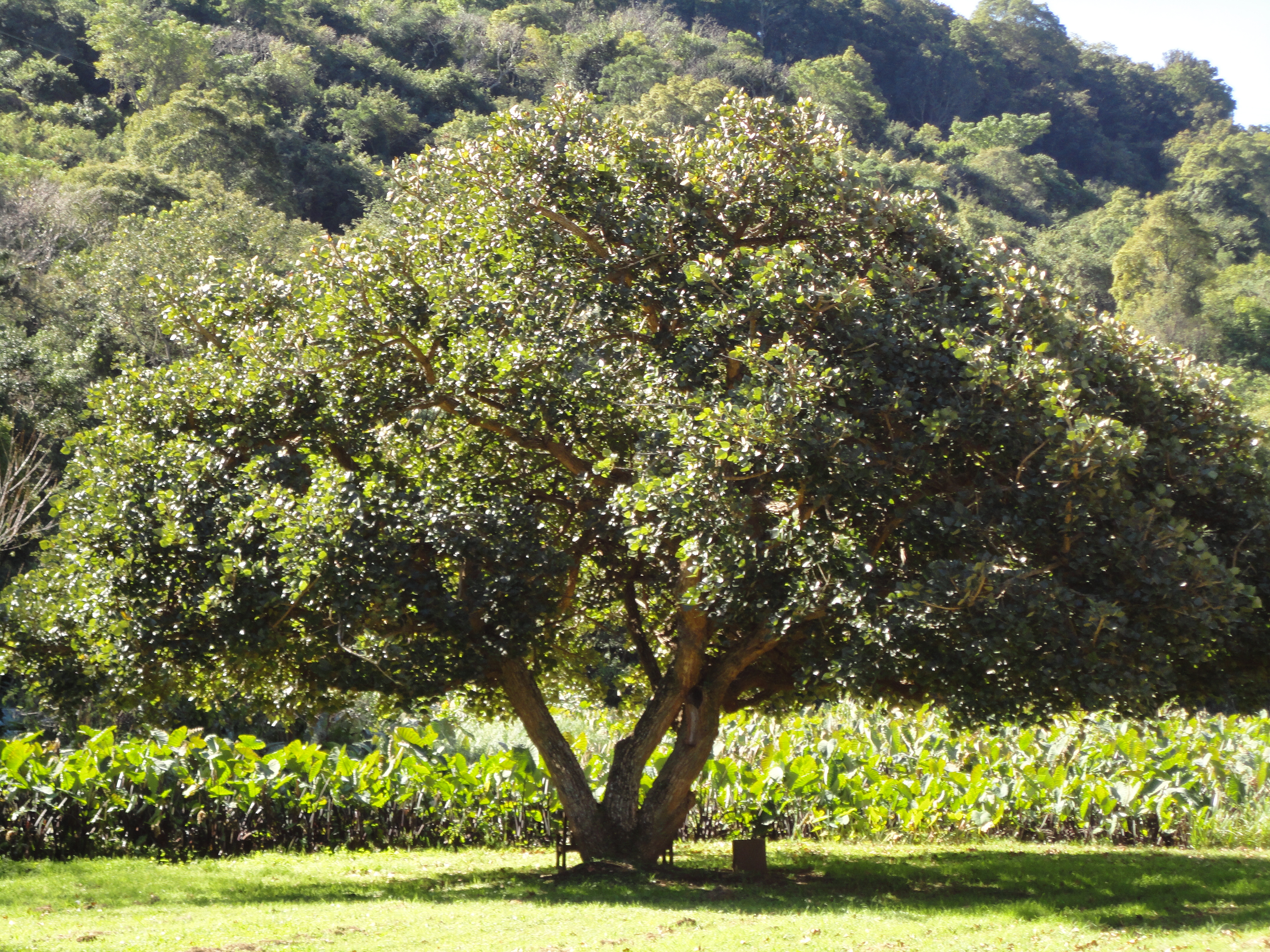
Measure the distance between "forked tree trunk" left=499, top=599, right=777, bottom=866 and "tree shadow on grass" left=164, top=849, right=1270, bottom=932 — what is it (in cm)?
43

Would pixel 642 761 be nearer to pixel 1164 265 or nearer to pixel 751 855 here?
pixel 751 855

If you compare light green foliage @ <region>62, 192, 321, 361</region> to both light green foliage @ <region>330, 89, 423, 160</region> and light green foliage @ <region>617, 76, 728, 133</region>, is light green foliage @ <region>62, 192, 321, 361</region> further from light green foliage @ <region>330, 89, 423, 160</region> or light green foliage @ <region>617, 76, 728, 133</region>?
light green foliage @ <region>330, 89, 423, 160</region>

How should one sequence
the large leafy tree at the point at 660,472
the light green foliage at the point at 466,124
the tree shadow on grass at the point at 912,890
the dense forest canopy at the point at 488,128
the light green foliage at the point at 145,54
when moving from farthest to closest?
the light green foliage at the point at 145,54, the light green foliage at the point at 466,124, the dense forest canopy at the point at 488,128, the tree shadow on grass at the point at 912,890, the large leafy tree at the point at 660,472

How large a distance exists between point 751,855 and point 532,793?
3028mm

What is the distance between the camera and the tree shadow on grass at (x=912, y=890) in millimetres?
8336

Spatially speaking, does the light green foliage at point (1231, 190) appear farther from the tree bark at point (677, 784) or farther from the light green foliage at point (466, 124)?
the tree bark at point (677, 784)

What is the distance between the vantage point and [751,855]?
9.67 meters

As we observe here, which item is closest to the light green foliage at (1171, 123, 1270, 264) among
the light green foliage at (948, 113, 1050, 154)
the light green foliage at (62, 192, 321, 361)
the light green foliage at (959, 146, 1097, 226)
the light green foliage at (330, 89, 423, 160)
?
the light green foliage at (959, 146, 1097, 226)

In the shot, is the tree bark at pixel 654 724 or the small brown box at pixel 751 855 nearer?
the tree bark at pixel 654 724

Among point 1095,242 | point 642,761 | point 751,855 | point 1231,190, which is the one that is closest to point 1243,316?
point 1095,242

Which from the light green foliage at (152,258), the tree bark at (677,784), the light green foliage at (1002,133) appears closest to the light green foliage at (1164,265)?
the light green foliage at (1002,133)

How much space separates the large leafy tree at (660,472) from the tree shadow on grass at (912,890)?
1.01 metres

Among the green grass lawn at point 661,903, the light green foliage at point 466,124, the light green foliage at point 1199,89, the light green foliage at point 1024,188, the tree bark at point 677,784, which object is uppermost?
the light green foliage at point 1199,89

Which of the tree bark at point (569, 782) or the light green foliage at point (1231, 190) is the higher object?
the light green foliage at point (1231, 190)
